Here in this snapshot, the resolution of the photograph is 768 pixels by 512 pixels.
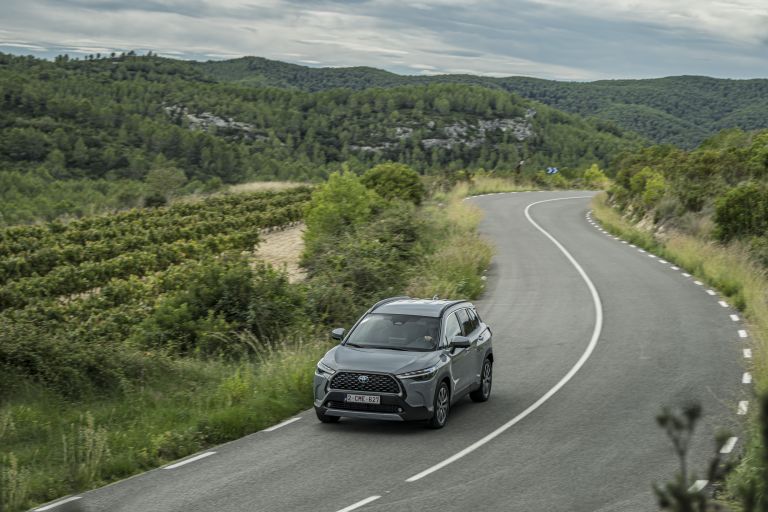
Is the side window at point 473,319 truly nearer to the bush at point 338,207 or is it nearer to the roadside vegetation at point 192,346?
the roadside vegetation at point 192,346

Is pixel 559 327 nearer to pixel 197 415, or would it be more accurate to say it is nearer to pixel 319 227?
pixel 197 415

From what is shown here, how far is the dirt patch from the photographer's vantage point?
44562mm

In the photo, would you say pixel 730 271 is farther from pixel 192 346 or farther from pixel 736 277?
pixel 192 346

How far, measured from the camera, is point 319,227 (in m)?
35.2

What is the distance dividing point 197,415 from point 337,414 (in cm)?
196

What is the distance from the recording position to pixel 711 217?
116 feet

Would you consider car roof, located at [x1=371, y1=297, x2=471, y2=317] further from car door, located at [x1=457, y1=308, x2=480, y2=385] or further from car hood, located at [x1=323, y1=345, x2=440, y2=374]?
car hood, located at [x1=323, y1=345, x2=440, y2=374]

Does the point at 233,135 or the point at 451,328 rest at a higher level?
the point at 451,328

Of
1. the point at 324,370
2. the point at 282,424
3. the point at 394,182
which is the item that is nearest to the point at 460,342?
the point at 324,370

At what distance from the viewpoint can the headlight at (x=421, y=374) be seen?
13172 mm

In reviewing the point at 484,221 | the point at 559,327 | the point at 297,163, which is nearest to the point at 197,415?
the point at 559,327

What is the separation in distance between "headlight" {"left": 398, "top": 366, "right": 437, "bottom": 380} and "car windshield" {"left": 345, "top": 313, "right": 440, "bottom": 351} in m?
0.68

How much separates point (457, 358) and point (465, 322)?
4.00 feet

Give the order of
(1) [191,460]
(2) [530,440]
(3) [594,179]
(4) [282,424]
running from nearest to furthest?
1. (1) [191,460]
2. (2) [530,440]
3. (4) [282,424]
4. (3) [594,179]
